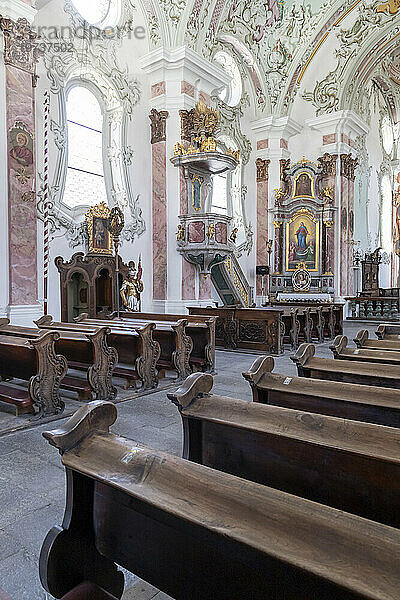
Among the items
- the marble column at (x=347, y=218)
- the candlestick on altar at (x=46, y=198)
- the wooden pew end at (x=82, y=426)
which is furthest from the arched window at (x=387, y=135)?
the wooden pew end at (x=82, y=426)

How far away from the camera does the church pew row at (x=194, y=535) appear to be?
3.40 feet

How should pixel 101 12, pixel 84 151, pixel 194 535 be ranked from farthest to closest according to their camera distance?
pixel 101 12, pixel 84 151, pixel 194 535

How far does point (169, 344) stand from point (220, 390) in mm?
1178

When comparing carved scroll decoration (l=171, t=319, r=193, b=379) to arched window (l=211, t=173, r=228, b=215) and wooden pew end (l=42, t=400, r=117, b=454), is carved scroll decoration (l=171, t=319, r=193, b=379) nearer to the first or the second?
wooden pew end (l=42, t=400, r=117, b=454)

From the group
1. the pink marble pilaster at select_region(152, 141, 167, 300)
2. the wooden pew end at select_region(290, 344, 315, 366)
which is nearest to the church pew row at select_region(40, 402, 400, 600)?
the wooden pew end at select_region(290, 344, 315, 366)

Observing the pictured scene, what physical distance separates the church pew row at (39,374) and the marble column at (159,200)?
7213 mm

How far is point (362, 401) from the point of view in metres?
2.40

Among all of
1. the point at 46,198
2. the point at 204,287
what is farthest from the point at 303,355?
the point at 204,287

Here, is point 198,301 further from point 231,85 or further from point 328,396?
point 328,396

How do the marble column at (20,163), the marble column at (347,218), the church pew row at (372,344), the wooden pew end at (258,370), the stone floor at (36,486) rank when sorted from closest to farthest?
the stone floor at (36,486) → the wooden pew end at (258,370) → the church pew row at (372,344) → the marble column at (20,163) → the marble column at (347,218)

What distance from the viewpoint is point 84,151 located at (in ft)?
35.1

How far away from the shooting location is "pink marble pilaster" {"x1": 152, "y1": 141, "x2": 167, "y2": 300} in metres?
11.7

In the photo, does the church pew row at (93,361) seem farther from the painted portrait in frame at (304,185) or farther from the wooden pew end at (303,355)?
the painted portrait in frame at (304,185)

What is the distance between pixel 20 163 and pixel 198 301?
18.6 ft
